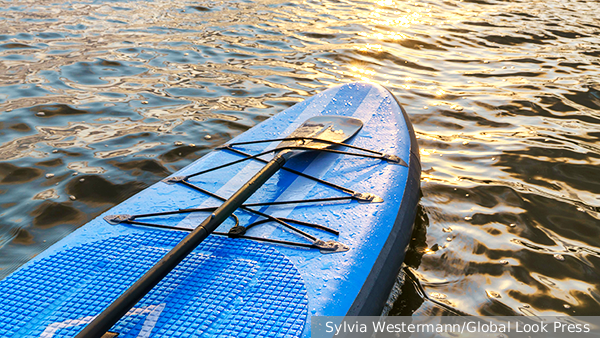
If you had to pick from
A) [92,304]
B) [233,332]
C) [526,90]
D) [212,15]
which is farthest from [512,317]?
[212,15]

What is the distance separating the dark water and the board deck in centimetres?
52

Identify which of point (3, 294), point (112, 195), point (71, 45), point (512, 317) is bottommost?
point (512, 317)

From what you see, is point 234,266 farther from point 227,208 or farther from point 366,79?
point 366,79

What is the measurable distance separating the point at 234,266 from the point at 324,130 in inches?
58.4

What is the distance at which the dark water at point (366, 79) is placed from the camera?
291 centimetres

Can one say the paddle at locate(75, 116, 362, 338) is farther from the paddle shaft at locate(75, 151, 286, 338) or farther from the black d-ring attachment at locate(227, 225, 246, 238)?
the black d-ring attachment at locate(227, 225, 246, 238)

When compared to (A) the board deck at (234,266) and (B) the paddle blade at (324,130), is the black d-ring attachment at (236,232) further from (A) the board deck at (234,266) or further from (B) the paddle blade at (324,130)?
(B) the paddle blade at (324,130)

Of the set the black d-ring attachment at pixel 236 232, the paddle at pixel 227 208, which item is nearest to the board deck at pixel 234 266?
the black d-ring attachment at pixel 236 232

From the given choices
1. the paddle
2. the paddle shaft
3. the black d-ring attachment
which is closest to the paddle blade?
the paddle

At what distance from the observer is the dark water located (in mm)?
2910

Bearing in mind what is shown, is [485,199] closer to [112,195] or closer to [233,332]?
[233,332]

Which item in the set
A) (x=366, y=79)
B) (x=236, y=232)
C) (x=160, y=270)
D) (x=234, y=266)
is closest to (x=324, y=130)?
(x=236, y=232)

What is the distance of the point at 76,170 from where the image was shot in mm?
3588

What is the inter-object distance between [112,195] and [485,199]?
293 cm
